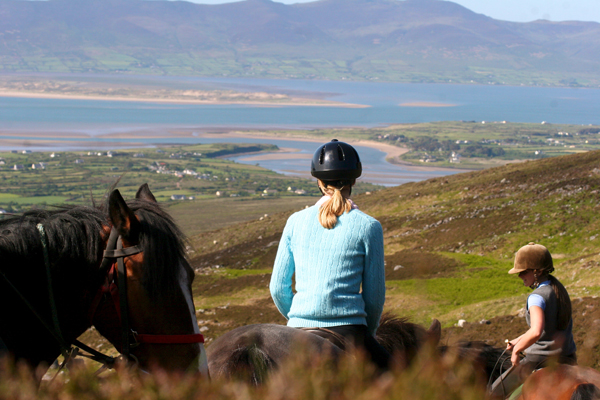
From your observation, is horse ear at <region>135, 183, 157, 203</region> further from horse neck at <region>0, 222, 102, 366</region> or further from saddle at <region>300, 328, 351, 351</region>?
saddle at <region>300, 328, 351, 351</region>

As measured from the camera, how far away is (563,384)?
12.6ft

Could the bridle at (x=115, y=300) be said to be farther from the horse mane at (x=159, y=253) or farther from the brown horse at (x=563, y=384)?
the brown horse at (x=563, y=384)

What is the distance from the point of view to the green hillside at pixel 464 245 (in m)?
15.4

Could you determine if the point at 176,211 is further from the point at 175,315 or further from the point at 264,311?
the point at 175,315

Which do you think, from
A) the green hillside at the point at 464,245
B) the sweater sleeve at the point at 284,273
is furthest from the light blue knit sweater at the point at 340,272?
the green hillside at the point at 464,245

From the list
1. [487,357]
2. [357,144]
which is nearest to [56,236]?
[487,357]

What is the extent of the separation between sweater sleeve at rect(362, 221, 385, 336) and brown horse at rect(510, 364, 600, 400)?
135 centimetres

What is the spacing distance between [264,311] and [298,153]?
Result: 99.9 m

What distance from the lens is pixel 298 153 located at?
11681cm

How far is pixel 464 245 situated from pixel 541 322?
18257 millimetres

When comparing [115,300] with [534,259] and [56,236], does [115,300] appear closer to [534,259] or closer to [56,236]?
[56,236]

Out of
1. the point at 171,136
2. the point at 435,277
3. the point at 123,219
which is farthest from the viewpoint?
the point at 171,136

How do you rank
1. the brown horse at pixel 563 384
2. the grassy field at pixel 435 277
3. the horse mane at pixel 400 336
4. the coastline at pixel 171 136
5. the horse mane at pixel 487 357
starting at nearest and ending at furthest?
the grassy field at pixel 435 277, the brown horse at pixel 563 384, the horse mane at pixel 400 336, the horse mane at pixel 487 357, the coastline at pixel 171 136

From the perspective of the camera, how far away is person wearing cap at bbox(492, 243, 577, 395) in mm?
4398
